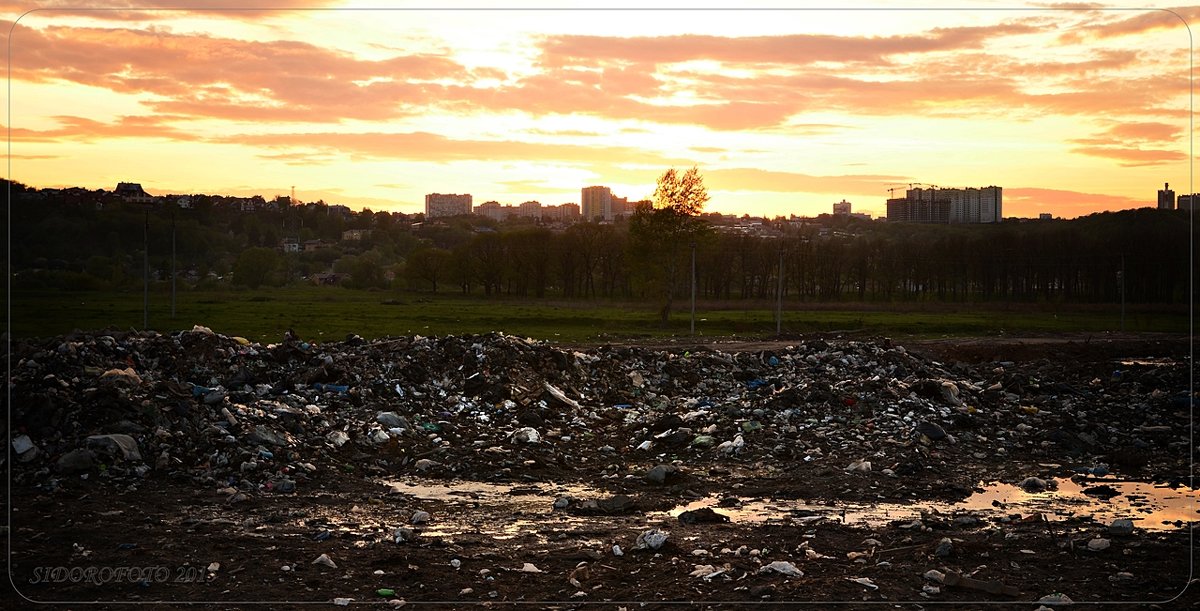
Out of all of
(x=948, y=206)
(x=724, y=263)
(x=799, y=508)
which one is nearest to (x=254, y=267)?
(x=724, y=263)

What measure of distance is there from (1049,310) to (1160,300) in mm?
6906

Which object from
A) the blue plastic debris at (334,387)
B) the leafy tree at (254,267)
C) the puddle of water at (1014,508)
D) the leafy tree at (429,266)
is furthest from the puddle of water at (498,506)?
the leafy tree at (254,267)

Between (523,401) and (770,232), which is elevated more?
(770,232)

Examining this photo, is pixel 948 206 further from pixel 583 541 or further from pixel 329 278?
pixel 583 541

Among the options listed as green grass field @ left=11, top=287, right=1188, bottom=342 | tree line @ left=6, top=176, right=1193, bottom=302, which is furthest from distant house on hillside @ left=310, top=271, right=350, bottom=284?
green grass field @ left=11, top=287, right=1188, bottom=342

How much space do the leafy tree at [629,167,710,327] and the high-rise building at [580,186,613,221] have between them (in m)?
97.0

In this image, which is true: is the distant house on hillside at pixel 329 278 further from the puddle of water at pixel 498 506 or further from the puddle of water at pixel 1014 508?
the puddle of water at pixel 1014 508

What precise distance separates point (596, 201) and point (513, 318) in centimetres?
10433

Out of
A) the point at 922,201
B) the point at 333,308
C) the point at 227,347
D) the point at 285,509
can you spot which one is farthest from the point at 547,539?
the point at 922,201

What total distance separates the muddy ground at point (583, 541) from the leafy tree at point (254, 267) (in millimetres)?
51538

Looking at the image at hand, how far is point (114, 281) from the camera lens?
46625mm

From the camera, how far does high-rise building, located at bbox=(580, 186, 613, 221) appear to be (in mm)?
136000

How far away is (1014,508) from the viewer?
9.60 m

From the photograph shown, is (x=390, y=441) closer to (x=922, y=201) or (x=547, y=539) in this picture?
(x=547, y=539)
